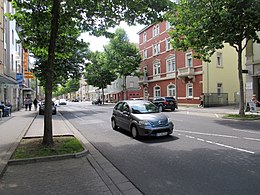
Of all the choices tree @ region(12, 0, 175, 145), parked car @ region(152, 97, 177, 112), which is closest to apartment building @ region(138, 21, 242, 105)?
parked car @ region(152, 97, 177, 112)

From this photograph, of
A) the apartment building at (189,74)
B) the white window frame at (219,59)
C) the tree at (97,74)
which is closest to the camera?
the apartment building at (189,74)

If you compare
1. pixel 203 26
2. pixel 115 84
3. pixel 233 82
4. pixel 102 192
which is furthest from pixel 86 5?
pixel 115 84

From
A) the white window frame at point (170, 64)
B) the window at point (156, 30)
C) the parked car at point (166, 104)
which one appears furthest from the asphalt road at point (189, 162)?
the window at point (156, 30)

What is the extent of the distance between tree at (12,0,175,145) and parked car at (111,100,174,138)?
3239 millimetres

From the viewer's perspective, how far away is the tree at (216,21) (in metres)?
13.0

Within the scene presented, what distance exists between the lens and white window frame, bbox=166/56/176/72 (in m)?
34.1

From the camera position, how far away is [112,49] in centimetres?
4241

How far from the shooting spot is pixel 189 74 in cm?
2967

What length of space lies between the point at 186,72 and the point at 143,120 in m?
23.1

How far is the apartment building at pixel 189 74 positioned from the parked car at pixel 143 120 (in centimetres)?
1767

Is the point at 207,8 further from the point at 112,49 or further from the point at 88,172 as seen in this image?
the point at 112,49

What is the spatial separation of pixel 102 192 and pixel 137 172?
124cm

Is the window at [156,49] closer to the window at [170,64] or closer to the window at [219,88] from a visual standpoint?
the window at [170,64]

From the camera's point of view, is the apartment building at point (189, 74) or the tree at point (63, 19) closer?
the tree at point (63, 19)
